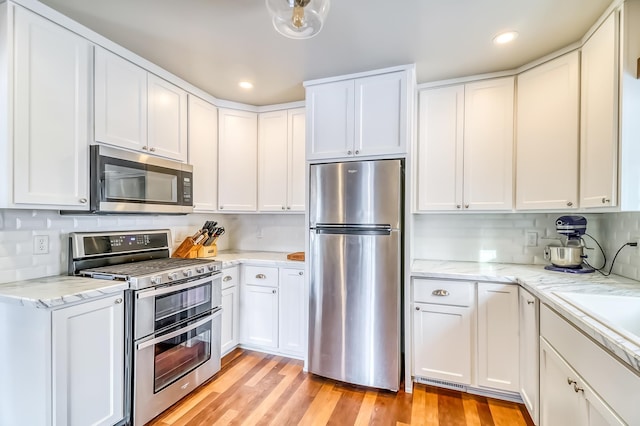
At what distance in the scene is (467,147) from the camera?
2.43m

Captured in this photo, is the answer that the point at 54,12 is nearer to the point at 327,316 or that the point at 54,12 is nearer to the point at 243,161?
the point at 243,161

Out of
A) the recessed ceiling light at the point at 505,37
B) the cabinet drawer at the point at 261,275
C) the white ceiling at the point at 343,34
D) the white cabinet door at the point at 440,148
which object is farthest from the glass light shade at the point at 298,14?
the cabinet drawer at the point at 261,275

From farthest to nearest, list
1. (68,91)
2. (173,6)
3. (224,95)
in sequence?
(224,95) < (68,91) < (173,6)

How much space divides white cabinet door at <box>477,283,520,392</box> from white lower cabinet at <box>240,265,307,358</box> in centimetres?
135

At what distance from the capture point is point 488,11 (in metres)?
1.64

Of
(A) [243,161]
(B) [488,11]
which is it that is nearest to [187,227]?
(A) [243,161]

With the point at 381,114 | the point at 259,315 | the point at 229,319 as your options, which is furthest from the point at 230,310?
the point at 381,114

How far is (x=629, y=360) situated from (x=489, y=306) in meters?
1.20

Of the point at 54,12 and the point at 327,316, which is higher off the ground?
the point at 54,12

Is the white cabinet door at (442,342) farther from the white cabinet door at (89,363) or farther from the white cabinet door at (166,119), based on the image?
the white cabinet door at (166,119)

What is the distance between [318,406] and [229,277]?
1.26 meters

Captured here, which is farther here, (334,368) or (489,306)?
(334,368)

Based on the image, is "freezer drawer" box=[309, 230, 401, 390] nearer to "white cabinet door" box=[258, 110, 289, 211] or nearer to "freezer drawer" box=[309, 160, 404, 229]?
"freezer drawer" box=[309, 160, 404, 229]

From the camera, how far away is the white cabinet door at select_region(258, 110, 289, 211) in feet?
9.95
